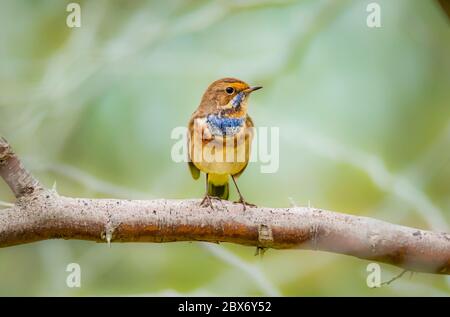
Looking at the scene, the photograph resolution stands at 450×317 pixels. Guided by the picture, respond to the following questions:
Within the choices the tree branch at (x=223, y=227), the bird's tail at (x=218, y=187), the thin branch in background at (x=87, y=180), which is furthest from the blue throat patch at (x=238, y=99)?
the thin branch in background at (x=87, y=180)

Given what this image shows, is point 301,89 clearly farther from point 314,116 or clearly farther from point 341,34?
point 341,34

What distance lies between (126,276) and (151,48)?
926mm

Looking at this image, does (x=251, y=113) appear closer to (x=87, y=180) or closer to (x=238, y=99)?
(x=238, y=99)

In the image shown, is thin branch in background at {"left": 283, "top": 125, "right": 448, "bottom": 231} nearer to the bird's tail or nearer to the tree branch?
the bird's tail

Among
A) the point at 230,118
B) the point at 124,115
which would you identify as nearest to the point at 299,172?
the point at 230,118

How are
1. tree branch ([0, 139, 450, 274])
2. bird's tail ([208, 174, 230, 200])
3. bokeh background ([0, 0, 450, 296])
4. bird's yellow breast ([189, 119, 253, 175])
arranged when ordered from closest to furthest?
tree branch ([0, 139, 450, 274]) < bird's yellow breast ([189, 119, 253, 175]) < bird's tail ([208, 174, 230, 200]) < bokeh background ([0, 0, 450, 296])

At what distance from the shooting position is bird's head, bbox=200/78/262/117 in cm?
203

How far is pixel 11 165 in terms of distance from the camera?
1.56m

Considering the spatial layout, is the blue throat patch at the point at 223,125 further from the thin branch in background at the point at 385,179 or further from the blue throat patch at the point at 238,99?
the thin branch in background at the point at 385,179

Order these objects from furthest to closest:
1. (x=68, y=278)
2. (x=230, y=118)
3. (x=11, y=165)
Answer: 1. (x=68, y=278)
2. (x=230, y=118)
3. (x=11, y=165)

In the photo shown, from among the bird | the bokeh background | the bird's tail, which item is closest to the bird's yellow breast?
the bird

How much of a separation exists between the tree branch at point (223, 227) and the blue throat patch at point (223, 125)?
33cm

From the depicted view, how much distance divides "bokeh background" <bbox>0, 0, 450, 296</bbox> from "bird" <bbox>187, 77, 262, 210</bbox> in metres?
0.44

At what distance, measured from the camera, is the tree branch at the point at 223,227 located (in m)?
1.57
